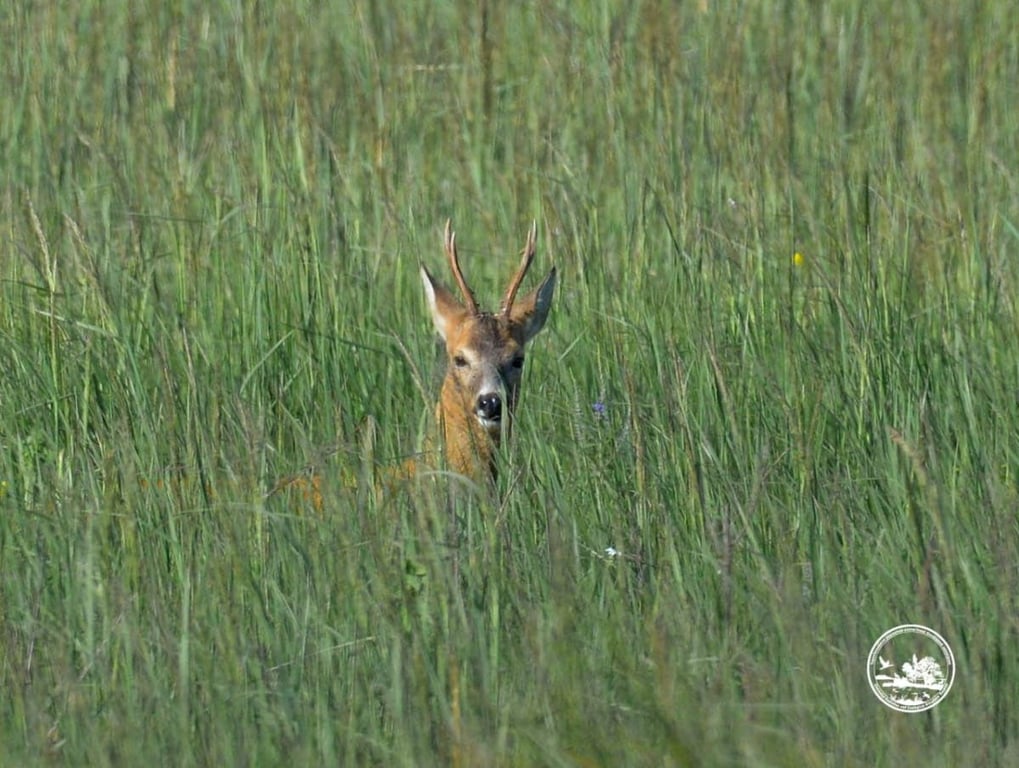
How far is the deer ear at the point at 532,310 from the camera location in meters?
5.71

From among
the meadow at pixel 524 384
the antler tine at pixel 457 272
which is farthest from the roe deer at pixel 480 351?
the meadow at pixel 524 384

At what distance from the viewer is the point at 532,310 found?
574 cm

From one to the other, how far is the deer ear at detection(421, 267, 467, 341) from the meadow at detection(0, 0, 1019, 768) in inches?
4.3

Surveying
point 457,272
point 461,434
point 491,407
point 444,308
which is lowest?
point 461,434

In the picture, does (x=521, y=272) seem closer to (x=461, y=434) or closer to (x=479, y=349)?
(x=479, y=349)

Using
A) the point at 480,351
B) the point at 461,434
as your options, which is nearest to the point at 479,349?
the point at 480,351

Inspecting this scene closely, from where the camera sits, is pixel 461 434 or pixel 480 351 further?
pixel 461 434

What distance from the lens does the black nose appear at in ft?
17.7

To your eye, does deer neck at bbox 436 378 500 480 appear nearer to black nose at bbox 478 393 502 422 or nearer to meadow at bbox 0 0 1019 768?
black nose at bbox 478 393 502 422

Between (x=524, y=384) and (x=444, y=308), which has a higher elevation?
(x=444, y=308)

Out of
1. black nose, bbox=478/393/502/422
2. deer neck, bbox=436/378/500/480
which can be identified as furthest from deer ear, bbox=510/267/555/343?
black nose, bbox=478/393/502/422

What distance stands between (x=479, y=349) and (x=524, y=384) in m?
0.17

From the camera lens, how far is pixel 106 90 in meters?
7.03

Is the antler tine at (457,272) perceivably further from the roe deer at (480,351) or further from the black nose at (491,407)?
the black nose at (491,407)
